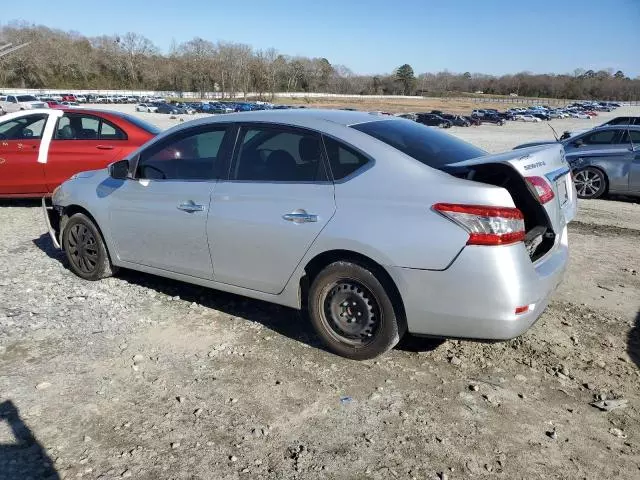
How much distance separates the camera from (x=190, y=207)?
418cm

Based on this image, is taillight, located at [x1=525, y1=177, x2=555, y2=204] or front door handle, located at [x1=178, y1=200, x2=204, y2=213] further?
front door handle, located at [x1=178, y1=200, x2=204, y2=213]

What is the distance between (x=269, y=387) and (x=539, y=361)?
1881 mm

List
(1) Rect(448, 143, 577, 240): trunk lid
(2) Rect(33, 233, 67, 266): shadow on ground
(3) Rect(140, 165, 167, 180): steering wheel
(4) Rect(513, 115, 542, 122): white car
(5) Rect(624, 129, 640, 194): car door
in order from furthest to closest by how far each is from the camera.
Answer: (4) Rect(513, 115, 542, 122): white car < (5) Rect(624, 129, 640, 194): car door < (2) Rect(33, 233, 67, 266): shadow on ground < (3) Rect(140, 165, 167, 180): steering wheel < (1) Rect(448, 143, 577, 240): trunk lid

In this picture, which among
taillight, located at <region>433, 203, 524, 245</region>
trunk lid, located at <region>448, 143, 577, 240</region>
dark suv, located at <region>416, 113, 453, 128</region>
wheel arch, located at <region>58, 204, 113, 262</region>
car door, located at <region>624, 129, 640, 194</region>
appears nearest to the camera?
taillight, located at <region>433, 203, 524, 245</region>

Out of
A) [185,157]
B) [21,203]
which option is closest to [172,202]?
[185,157]

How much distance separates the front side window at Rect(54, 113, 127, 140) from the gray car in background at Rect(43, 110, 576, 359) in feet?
12.2

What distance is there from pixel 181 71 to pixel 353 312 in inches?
5500

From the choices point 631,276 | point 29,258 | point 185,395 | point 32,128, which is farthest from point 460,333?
point 32,128

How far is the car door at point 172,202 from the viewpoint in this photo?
417 centimetres

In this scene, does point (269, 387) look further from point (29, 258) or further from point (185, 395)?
point (29, 258)

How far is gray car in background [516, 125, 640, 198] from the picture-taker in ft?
32.5

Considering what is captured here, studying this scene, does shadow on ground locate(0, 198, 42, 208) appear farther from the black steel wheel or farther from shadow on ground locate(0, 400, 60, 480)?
the black steel wheel

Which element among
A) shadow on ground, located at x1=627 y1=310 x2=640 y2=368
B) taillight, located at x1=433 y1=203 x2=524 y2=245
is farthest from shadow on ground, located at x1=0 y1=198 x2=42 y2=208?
shadow on ground, located at x1=627 y1=310 x2=640 y2=368

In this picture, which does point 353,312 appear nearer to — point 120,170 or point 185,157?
point 185,157
